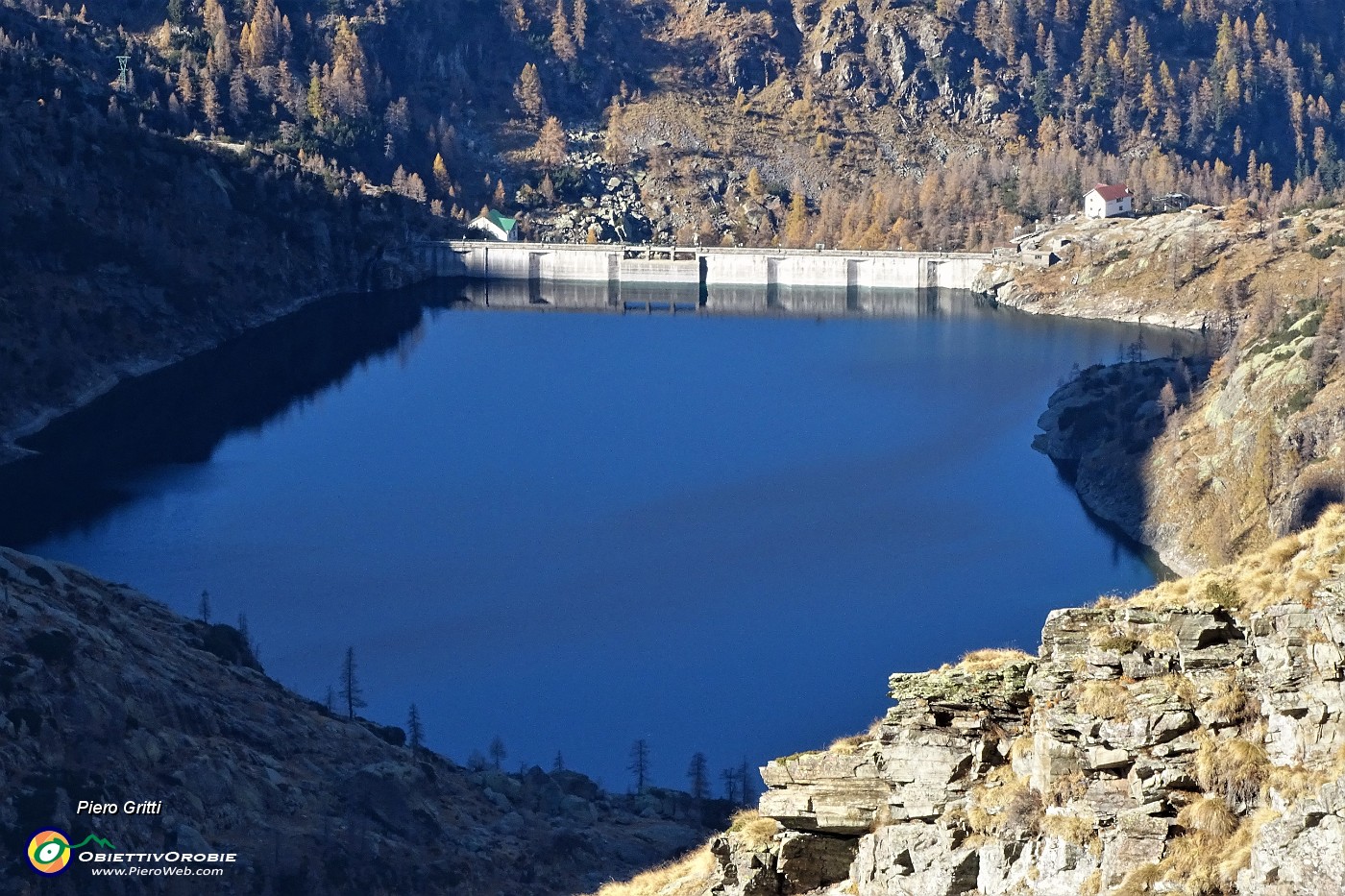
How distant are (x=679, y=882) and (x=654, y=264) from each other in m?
163

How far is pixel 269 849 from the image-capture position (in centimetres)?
5247

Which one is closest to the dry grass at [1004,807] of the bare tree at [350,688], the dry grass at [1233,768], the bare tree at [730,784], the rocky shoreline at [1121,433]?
the dry grass at [1233,768]

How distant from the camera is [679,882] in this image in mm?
29906

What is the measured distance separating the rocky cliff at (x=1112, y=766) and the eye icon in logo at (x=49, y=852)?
88.0 feet

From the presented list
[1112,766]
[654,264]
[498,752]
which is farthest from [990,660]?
[654,264]

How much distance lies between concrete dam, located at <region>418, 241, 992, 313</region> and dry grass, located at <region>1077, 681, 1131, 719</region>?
159m

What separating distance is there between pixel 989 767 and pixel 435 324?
471 feet

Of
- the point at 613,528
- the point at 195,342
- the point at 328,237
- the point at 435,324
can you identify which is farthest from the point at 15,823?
the point at 328,237

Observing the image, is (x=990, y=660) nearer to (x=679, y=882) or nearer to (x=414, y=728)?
(x=679, y=882)

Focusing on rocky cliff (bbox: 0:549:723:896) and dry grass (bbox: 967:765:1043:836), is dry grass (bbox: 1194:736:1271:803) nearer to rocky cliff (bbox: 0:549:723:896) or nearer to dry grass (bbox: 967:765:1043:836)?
dry grass (bbox: 967:765:1043:836)

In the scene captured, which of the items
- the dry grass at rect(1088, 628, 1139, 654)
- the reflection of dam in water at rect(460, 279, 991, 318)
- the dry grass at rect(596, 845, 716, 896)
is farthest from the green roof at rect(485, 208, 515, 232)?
the dry grass at rect(1088, 628, 1139, 654)

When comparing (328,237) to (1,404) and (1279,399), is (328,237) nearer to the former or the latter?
(1,404)

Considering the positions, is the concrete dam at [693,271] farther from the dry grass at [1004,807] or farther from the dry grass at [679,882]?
the dry grass at [1004,807]

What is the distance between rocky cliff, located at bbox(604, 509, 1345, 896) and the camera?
20875 millimetres
